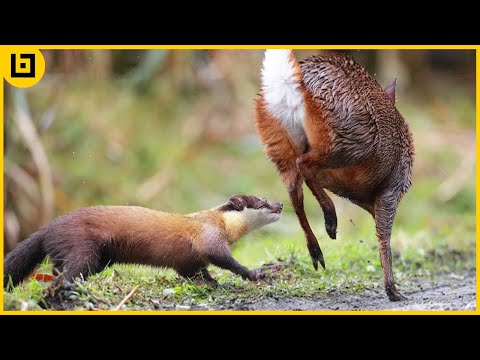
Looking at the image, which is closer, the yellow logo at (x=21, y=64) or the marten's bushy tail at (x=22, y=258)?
the yellow logo at (x=21, y=64)

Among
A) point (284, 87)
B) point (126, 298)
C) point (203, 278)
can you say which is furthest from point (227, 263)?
point (284, 87)

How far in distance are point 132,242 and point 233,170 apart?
6999 millimetres

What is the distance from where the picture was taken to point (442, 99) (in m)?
13.0

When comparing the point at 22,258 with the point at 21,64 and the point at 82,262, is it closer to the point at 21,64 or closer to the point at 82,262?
the point at 82,262

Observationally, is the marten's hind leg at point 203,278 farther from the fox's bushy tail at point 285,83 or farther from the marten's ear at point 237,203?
the fox's bushy tail at point 285,83

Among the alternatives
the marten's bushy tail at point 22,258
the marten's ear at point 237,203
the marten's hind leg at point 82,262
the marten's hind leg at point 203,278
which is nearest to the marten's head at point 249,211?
the marten's ear at point 237,203

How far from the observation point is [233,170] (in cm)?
1381

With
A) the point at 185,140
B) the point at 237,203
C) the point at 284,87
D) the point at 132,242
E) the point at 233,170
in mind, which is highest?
the point at 185,140

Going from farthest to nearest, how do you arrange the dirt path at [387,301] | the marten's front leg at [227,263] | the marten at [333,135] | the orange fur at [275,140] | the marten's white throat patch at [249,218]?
the marten's white throat patch at [249,218] → the orange fur at [275,140] → the marten's front leg at [227,263] → the marten at [333,135] → the dirt path at [387,301]

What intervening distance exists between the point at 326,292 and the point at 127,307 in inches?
76.7

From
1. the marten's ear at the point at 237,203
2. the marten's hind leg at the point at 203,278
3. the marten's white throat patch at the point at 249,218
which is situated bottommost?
the marten's hind leg at the point at 203,278

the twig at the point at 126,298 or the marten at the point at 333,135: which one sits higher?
the marten at the point at 333,135

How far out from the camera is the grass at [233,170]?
29.5ft

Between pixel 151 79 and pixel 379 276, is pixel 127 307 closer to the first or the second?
pixel 379 276
